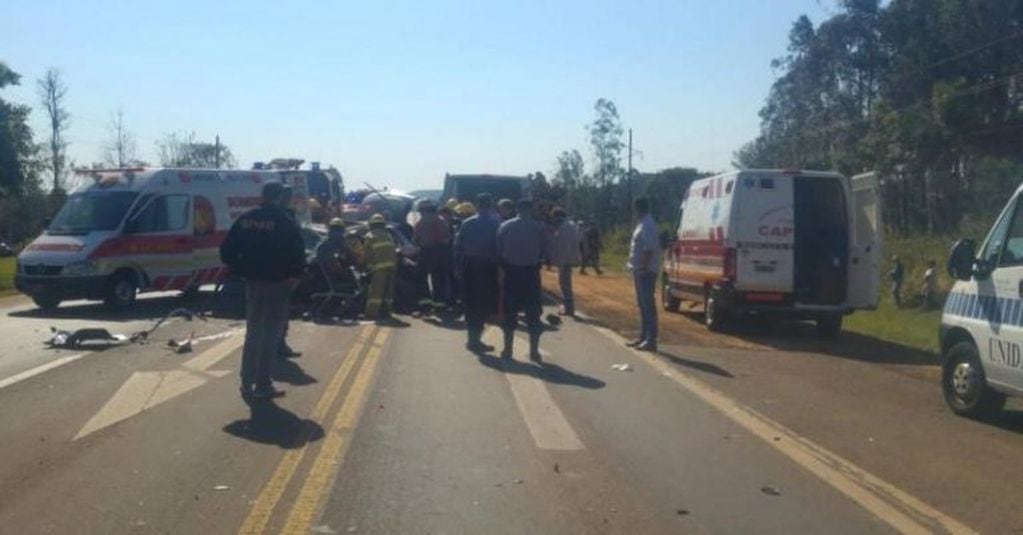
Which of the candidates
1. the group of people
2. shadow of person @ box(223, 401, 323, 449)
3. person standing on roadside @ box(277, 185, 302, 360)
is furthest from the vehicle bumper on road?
shadow of person @ box(223, 401, 323, 449)

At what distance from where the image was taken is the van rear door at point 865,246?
18.2 metres

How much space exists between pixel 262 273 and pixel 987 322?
6.43 meters

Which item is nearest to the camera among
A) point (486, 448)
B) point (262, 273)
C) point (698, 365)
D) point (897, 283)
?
point (486, 448)

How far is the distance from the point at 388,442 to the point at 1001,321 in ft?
17.7

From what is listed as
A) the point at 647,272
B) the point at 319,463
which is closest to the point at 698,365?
the point at 647,272

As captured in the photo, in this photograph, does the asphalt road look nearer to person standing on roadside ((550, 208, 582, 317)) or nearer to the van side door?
person standing on roadside ((550, 208, 582, 317))

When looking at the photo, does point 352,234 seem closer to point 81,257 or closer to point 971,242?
point 81,257

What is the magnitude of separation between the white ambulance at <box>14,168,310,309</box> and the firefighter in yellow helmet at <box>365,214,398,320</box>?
3988 mm

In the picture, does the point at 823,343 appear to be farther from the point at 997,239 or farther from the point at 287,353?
the point at 287,353

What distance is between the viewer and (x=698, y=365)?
14.7 m

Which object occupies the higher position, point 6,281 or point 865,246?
point 865,246

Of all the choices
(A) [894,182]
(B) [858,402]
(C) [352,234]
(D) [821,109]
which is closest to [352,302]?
(C) [352,234]

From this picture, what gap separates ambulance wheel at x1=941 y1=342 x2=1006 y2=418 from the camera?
440 inches

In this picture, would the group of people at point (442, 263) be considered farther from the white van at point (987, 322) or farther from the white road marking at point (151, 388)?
the white van at point (987, 322)
